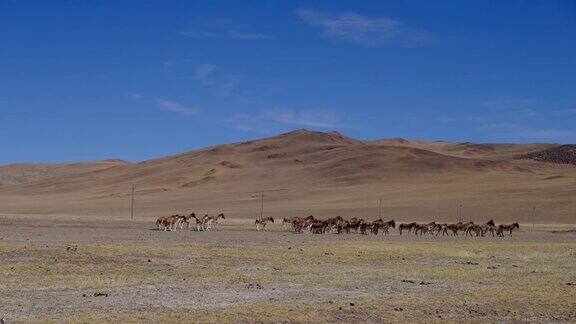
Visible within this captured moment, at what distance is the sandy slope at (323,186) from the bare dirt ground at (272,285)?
65869 millimetres

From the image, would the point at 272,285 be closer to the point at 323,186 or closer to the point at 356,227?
the point at 356,227

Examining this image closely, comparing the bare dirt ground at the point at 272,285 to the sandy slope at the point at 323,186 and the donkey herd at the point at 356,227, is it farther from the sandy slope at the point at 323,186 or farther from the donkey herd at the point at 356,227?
the sandy slope at the point at 323,186

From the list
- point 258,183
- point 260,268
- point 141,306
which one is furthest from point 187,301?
point 258,183

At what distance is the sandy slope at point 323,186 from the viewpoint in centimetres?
10306

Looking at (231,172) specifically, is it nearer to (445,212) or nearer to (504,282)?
(445,212)

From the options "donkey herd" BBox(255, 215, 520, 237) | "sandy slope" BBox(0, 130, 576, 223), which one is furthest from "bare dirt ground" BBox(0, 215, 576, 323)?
"sandy slope" BBox(0, 130, 576, 223)

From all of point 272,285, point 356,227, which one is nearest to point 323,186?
point 356,227

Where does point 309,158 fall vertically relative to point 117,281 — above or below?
above

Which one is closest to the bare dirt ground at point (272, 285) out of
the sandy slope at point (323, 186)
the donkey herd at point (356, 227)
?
the donkey herd at point (356, 227)

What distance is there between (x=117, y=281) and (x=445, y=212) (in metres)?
80.5

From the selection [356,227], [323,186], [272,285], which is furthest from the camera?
[323,186]

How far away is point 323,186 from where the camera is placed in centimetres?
13938

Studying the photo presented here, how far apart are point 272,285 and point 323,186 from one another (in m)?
118

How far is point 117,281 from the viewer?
70.7ft
